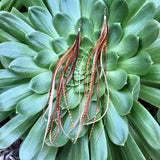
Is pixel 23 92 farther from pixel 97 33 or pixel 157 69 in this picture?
pixel 157 69

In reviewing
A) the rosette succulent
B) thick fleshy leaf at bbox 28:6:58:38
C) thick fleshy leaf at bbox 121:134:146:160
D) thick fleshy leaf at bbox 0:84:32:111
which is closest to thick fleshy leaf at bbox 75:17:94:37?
the rosette succulent

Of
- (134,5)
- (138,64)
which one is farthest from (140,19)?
(138,64)

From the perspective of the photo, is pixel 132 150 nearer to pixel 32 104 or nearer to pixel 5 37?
pixel 32 104

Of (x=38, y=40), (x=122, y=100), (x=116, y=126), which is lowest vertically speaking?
(x=116, y=126)

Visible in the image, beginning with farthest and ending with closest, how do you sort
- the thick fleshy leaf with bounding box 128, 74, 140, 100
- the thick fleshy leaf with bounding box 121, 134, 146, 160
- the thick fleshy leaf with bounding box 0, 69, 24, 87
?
1. the thick fleshy leaf with bounding box 0, 69, 24, 87
2. the thick fleshy leaf with bounding box 121, 134, 146, 160
3. the thick fleshy leaf with bounding box 128, 74, 140, 100

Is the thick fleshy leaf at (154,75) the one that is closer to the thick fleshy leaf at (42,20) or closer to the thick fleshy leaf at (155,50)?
the thick fleshy leaf at (155,50)

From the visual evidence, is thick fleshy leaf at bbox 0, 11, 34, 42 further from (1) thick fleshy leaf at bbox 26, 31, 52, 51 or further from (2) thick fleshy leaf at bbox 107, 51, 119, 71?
(2) thick fleshy leaf at bbox 107, 51, 119, 71

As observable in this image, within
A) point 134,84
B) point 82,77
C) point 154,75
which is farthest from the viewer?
point 82,77
